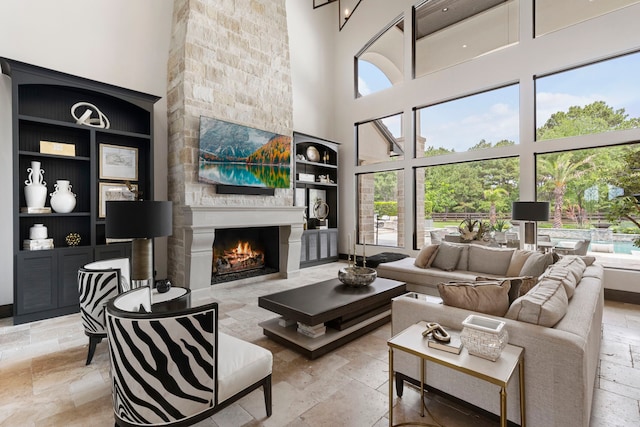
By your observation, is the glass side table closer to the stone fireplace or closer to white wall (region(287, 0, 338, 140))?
the stone fireplace

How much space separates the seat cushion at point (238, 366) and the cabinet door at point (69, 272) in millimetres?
2889

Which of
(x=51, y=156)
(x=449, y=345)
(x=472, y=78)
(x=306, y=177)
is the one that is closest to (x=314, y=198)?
(x=306, y=177)

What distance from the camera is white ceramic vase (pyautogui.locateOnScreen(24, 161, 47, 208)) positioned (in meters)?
3.54

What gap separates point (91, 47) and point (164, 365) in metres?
4.87

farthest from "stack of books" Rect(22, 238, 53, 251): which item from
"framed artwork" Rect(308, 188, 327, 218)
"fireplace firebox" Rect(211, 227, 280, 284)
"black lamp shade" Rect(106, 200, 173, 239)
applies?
"framed artwork" Rect(308, 188, 327, 218)

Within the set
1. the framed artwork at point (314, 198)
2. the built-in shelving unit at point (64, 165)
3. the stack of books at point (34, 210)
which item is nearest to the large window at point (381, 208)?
the framed artwork at point (314, 198)

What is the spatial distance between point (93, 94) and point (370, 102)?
211 inches

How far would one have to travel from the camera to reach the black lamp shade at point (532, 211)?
13.6ft

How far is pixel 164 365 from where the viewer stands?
1395 mm

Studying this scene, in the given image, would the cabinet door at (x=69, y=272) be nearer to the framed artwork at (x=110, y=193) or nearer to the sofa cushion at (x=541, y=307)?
Result: the framed artwork at (x=110, y=193)

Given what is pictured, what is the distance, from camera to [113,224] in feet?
7.47

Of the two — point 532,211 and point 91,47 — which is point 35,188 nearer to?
point 91,47

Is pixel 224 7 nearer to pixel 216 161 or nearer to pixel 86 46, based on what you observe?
pixel 86 46

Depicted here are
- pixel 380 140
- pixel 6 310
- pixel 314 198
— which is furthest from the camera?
pixel 314 198
